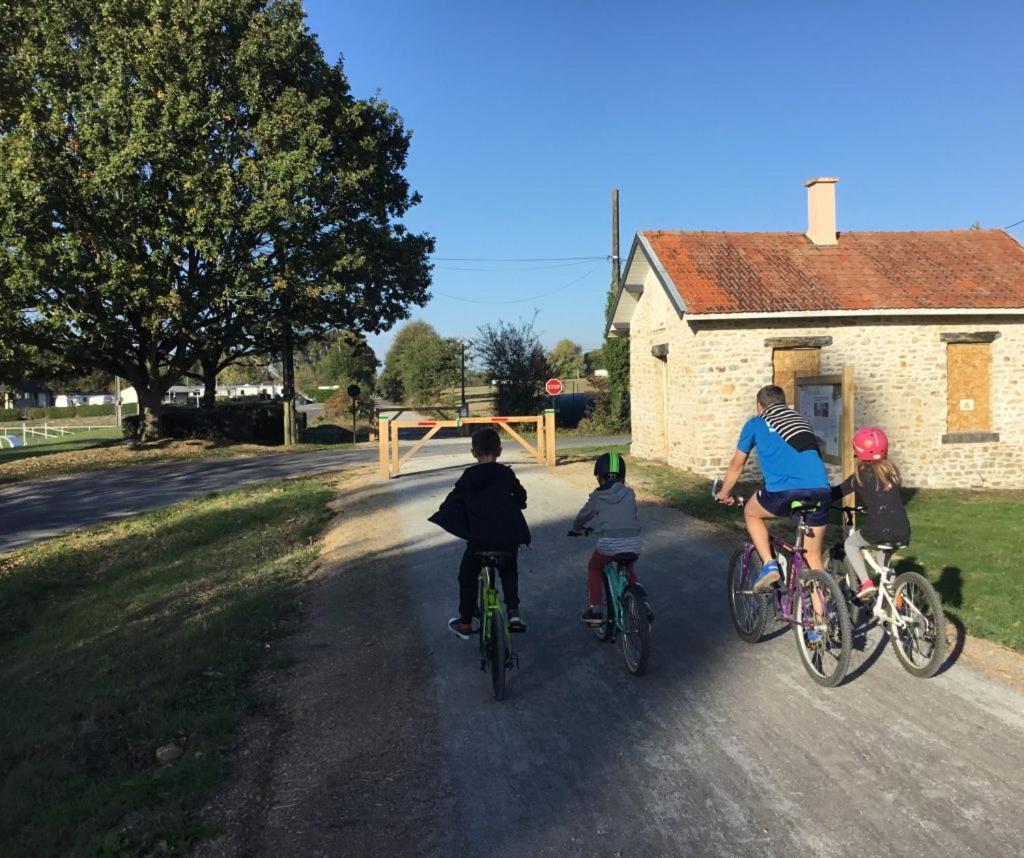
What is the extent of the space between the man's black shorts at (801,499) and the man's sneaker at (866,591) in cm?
44

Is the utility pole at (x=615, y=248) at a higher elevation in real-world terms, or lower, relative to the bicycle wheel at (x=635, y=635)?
higher

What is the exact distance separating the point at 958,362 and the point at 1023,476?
286 cm

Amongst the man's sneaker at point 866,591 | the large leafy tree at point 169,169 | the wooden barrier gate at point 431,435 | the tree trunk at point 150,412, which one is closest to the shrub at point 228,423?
A: the tree trunk at point 150,412

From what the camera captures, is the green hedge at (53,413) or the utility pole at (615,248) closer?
the utility pole at (615,248)

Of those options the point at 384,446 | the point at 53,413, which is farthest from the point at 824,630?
the point at 53,413

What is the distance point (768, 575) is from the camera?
16.8ft

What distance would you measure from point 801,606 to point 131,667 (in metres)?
4.81

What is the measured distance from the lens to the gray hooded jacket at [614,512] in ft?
16.9

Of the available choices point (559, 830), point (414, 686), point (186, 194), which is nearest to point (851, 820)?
point (559, 830)

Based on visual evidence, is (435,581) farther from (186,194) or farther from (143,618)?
(186,194)

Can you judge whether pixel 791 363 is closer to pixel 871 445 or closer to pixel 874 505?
pixel 871 445

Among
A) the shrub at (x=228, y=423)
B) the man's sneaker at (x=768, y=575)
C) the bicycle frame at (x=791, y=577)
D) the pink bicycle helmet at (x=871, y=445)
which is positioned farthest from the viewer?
the shrub at (x=228, y=423)

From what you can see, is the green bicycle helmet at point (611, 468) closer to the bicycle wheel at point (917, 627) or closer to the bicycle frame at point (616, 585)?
the bicycle frame at point (616, 585)

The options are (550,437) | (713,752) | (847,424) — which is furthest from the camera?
(550,437)
